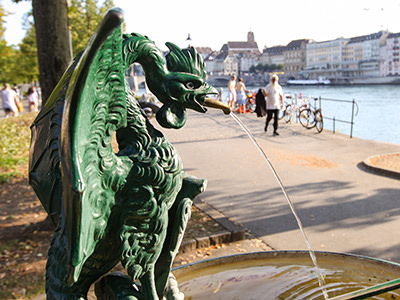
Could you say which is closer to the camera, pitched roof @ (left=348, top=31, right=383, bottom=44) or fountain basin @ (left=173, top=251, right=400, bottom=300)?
fountain basin @ (left=173, top=251, right=400, bottom=300)

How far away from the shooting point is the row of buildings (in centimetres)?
9556

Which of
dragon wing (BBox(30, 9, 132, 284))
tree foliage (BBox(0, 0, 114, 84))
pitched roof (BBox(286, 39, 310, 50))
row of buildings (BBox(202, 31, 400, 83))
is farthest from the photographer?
pitched roof (BBox(286, 39, 310, 50))

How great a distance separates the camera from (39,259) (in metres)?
4.70

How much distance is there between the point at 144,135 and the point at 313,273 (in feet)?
6.57

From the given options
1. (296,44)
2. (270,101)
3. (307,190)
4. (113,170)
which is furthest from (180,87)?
(296,44)

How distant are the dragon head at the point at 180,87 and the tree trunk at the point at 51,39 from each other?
3.54 m

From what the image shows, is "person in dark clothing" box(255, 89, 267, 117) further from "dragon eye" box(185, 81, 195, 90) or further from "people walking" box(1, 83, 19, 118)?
"dragon eye" box(185, 81, 195, 90)

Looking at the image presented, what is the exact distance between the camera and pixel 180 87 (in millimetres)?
2207

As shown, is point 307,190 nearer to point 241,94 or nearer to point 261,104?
point 261,104

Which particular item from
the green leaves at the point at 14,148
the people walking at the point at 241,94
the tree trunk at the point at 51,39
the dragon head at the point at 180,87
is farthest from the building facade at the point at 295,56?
the dragon head at the point at 180,87

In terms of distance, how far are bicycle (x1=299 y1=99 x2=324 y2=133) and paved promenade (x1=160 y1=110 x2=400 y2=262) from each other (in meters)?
0.64

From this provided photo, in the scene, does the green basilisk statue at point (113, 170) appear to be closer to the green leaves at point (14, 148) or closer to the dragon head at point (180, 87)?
the dragon head at point (180, 87)

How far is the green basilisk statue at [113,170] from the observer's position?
171 centimetres

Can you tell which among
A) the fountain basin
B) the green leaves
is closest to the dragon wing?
the fountain basin
